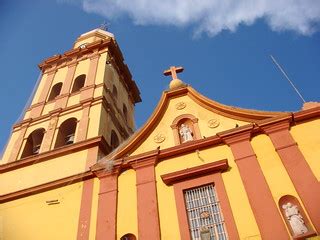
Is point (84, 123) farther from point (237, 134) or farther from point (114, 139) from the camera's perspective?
point (237, 134)

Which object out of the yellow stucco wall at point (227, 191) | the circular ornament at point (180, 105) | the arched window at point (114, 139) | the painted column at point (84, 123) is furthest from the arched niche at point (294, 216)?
the arched window at point (114, 139)

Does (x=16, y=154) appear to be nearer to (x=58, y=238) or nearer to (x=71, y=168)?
(x=71, y=168)

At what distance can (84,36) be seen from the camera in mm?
24656

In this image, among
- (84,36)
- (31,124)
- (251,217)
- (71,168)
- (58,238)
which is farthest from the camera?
(84,36)

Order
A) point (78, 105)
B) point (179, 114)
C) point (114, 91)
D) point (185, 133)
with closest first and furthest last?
point (185, 133) < point (179, 114) < point (78, 105) < point (114, 91)

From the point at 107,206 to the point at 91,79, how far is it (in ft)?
27.8

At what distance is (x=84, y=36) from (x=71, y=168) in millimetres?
14635

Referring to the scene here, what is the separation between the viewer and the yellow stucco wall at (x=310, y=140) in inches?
362

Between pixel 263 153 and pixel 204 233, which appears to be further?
pixel 263 153

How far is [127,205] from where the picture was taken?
9.98 m

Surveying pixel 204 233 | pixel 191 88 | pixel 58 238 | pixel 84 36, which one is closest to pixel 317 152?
pixel 204 233

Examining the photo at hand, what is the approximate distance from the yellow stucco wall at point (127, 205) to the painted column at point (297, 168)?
4.20 m

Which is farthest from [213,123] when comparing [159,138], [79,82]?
[79,82]

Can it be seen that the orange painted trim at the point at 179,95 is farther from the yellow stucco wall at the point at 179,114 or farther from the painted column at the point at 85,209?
the painted column at the point at 85,209
